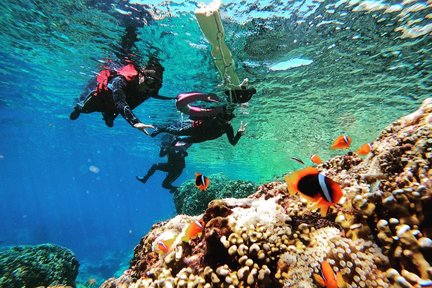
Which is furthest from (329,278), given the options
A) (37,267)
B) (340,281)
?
(37,267)

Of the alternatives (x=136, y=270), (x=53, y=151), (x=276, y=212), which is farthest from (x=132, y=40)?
(x=53, y=151)

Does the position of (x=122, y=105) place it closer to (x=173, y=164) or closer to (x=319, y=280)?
(x=319, y=280)

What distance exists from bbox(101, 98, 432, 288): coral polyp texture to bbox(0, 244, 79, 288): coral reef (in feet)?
28.8

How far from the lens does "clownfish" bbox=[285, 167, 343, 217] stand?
2014mm

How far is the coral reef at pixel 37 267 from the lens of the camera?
9.28 meters

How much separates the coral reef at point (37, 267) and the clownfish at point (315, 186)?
10363 mm

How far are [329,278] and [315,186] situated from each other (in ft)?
3.02

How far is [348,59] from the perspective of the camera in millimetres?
11938

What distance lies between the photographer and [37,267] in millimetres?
9688

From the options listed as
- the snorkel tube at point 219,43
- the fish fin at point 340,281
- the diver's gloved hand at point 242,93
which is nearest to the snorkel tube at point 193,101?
the diver's gloved hand at point 242,93

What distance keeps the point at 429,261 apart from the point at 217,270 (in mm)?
2021

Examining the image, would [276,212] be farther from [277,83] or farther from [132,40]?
[277,83]

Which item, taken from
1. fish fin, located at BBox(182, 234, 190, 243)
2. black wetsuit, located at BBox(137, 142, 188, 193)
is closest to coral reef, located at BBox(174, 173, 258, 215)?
black wetsuit, located at BBox(137, 142, 188, 193)

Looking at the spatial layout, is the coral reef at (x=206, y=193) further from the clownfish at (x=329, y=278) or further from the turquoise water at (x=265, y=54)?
the clownfish at (x=329, y=278)
